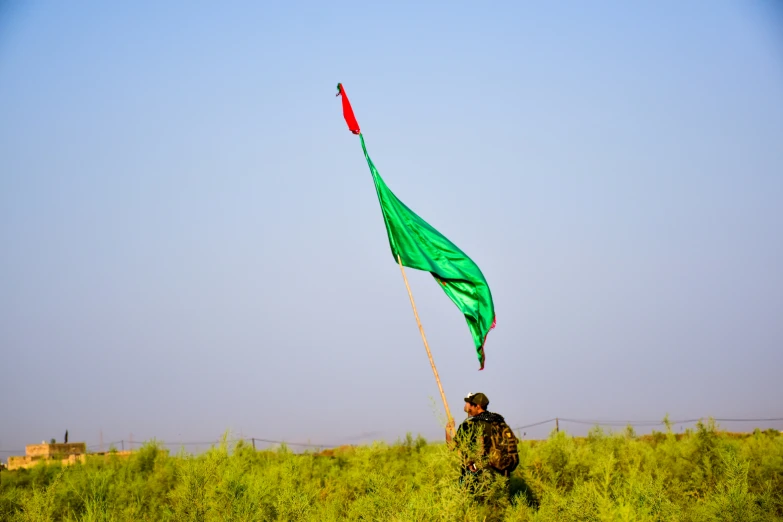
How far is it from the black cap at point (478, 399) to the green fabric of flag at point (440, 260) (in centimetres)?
79

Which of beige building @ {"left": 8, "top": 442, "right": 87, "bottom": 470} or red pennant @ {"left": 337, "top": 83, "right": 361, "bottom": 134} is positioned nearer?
red pennant @ {"left": 337, "top": 83, "right": 361, "bottom": 134}

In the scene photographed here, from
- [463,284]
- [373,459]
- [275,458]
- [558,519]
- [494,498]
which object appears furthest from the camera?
[275,458]

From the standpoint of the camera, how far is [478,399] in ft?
36.6

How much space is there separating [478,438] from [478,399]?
2.95 feet

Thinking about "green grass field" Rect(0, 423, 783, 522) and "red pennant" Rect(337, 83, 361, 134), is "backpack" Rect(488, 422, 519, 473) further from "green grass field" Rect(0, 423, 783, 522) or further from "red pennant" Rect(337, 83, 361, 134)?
"red pennant" Rect(337, 83, 361, 134)

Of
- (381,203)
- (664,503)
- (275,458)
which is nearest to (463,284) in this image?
(381,203)

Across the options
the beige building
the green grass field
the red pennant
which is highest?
the red pennant

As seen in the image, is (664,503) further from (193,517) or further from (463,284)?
(193,517)

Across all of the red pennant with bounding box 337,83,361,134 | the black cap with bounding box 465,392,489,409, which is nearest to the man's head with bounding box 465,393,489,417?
the black cap with bounding box 465,392,489,409

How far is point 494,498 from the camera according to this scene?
11.3m

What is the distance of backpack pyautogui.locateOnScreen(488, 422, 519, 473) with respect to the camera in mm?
10875

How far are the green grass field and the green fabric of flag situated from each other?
195cm

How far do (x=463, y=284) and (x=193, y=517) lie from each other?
15.1 ft

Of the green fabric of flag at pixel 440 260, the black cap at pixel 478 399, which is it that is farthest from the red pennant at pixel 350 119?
the black cap at pixel 478 399
